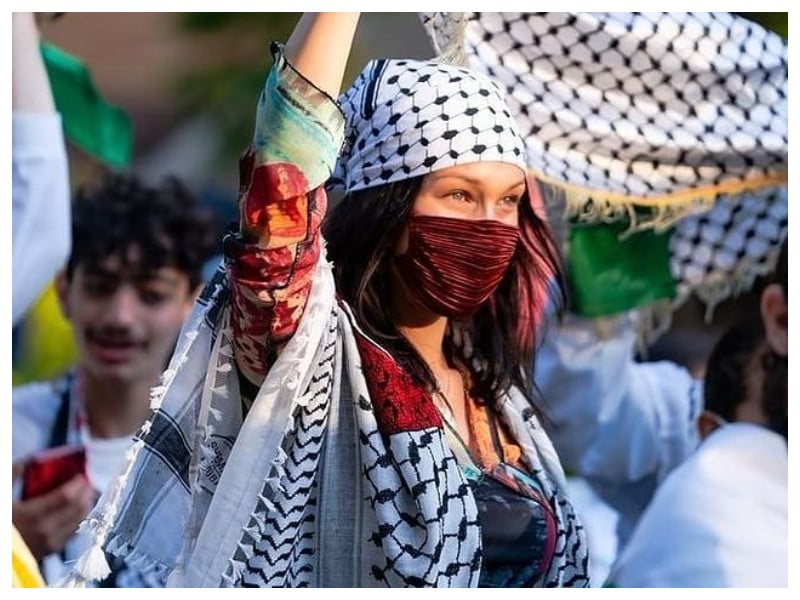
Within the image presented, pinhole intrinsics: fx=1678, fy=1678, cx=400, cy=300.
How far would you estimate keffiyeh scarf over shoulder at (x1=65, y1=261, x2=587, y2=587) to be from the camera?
2578 millimetres

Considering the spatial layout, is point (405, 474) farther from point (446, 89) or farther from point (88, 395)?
point (88, 395)

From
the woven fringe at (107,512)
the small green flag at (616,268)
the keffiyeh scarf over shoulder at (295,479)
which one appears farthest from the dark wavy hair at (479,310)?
the small green flag at (616,268)

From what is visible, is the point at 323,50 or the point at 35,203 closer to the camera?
the point at 323,50

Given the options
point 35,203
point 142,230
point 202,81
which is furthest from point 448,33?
point 202,81

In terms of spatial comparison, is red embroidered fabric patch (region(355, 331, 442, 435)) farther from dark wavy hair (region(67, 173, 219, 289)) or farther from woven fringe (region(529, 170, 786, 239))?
dark wavy hair (region(67, 173, 219, 289))

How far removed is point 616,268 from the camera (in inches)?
173

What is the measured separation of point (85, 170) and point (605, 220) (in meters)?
4.52

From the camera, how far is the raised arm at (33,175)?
11.7 feet

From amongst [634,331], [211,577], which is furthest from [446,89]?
[634,331]

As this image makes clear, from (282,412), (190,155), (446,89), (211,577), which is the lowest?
(190,155)

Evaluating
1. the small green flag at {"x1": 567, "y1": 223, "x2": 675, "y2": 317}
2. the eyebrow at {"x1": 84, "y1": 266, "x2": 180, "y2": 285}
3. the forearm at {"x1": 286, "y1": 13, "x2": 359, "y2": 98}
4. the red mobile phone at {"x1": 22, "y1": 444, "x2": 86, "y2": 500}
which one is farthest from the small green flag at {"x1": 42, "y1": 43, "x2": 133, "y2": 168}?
the forearm at {"x1": 286, "y1": 13, "x2": 359, "y2": 98}

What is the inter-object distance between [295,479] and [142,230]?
2530mm

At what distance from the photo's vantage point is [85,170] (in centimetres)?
810

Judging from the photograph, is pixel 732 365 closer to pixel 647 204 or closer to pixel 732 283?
pixel 732 283
